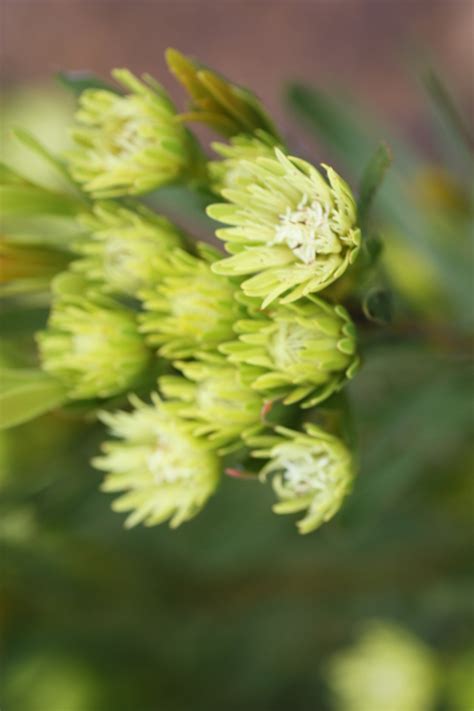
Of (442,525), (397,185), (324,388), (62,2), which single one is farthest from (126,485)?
(62,2)

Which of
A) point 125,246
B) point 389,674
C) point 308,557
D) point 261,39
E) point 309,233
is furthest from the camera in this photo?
point 261,39

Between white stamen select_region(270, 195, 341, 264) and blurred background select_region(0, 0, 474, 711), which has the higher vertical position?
white stamen select_region(270, 195, 341, 264)

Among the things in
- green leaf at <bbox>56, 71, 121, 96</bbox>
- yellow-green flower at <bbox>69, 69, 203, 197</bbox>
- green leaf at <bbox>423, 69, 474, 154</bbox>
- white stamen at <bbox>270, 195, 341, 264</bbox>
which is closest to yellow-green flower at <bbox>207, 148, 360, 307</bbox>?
white stamen at <bbox>270, 195, 341, 264</bbox>

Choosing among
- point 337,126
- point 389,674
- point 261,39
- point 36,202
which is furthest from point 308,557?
point 261,39

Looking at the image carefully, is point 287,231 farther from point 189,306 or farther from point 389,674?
point 389,674

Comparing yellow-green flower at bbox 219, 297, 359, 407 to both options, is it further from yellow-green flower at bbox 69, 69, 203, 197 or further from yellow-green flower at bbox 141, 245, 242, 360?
yellow-green flower at bbox 69, 69, 203, 197

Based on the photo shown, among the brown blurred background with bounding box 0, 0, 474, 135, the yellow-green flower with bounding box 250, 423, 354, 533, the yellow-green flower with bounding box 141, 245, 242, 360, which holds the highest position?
the yellow-green flower with bounding box 141, 245, 242, 360

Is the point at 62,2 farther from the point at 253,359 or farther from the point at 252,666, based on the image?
the point at 253,359
